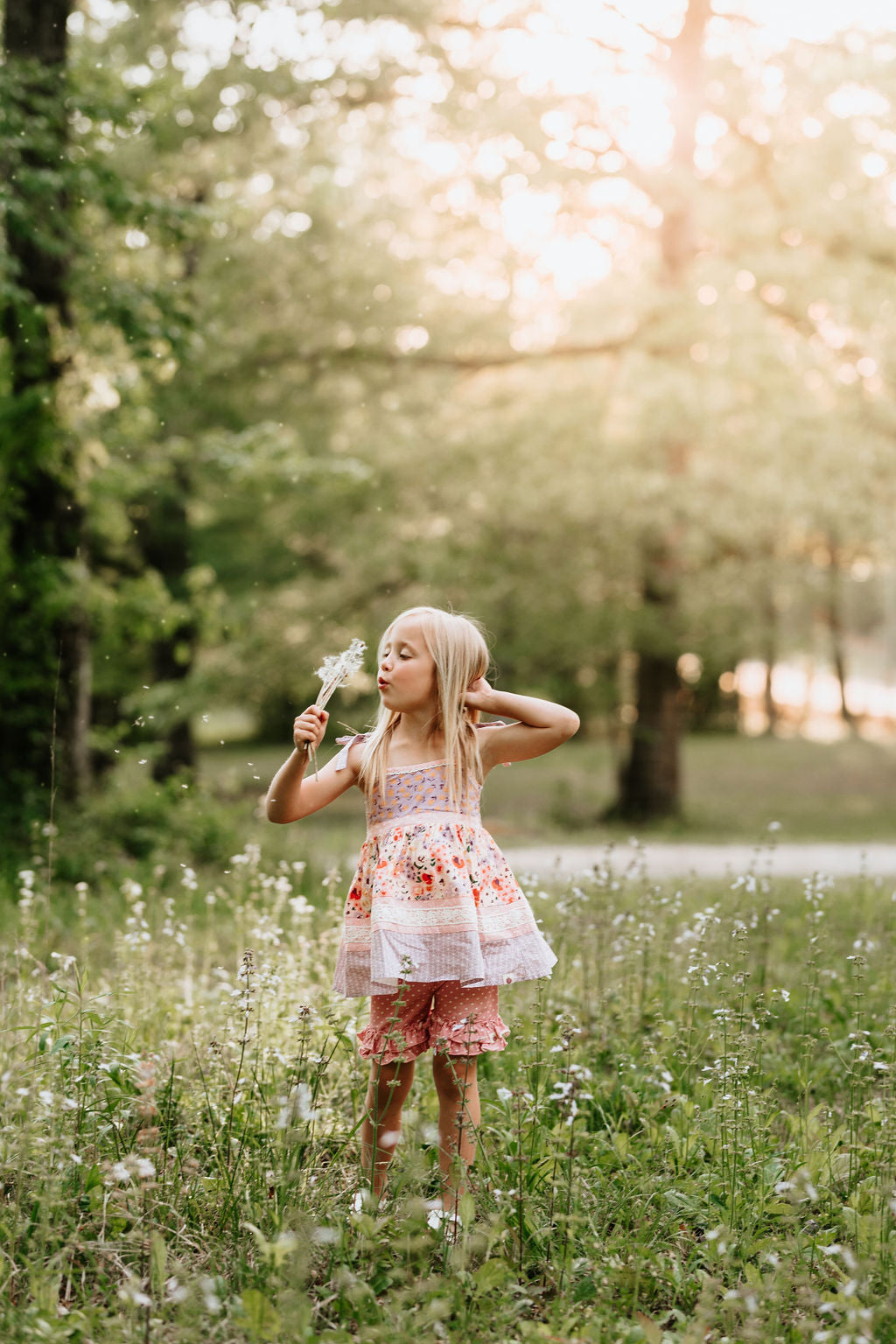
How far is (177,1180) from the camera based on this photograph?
2.92 m

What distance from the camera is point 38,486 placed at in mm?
8766

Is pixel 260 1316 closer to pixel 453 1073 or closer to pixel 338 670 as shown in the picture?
pixel 453 1073

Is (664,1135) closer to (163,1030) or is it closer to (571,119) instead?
(163,1030)

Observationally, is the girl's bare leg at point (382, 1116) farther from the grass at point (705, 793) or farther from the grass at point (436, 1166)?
the grass at point (705, 793)

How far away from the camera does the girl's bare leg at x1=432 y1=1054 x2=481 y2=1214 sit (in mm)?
2936

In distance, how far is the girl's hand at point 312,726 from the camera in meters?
2.99

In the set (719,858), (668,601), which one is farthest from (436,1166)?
(668,601)

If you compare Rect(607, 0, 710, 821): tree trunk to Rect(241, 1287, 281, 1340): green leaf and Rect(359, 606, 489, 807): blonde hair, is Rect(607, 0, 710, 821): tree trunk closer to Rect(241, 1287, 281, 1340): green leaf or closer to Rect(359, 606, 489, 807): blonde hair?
Rect(359, 606, 489, 807): blonde hair

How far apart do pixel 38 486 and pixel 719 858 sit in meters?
6.69

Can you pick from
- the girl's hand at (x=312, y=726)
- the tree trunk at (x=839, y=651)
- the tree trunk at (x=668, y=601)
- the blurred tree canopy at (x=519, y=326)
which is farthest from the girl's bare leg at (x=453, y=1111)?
the tree trunk at (x=839, y=651)

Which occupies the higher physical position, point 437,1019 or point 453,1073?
point 437,1019

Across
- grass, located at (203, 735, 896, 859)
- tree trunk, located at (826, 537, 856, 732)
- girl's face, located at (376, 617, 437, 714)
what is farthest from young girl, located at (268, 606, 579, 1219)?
tree trunk, located at (826, 537, 856, 732)

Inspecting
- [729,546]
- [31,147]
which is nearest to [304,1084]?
[31,147]

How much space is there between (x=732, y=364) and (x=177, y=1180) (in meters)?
10.8
